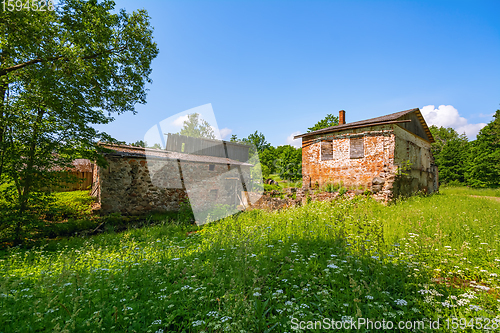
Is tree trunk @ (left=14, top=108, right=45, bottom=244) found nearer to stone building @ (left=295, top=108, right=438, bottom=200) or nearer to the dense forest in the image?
stone building @ (left=295, top=108, right=438, bottom=200)

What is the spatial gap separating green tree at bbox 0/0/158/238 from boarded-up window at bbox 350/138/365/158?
45.8 ft

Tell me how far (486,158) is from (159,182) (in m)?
39.0

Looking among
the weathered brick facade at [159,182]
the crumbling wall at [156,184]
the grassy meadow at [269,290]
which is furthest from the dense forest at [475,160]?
the crumbling wall at [156,184]

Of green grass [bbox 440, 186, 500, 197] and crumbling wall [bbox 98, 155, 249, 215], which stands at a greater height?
crumbling wall [bbox 98, 155, 249, 215]

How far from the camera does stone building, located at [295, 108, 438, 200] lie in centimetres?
1111

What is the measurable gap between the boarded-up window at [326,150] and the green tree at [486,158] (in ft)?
89.4

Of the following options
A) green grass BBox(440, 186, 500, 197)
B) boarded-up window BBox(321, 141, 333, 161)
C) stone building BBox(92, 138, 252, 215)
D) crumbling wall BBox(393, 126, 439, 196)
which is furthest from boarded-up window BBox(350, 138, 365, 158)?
green grass BBox(440, 186, 500, 197)

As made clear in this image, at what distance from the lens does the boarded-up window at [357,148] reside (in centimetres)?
1212

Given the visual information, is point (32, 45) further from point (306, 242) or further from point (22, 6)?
point (306, 242)

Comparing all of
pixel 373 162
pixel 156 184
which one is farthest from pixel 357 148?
pixel 156 184

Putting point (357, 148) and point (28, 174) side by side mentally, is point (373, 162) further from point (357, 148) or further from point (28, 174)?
point (28, 174)

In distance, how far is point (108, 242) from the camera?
6914 mm

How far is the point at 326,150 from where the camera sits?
44.7ft

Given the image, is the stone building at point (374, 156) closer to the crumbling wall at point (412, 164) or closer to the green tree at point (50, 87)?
the crumbling wall at point (412, 164)
